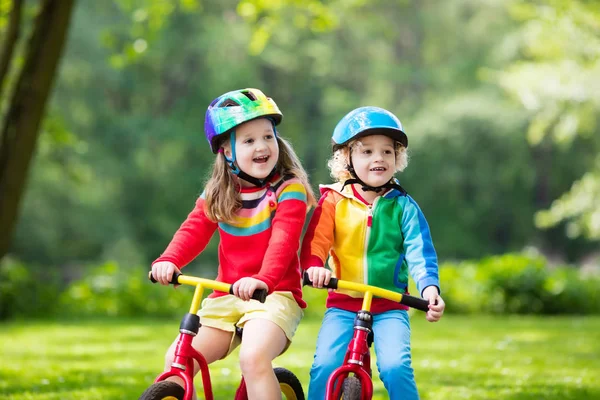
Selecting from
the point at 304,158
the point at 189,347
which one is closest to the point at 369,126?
the point at 189,347

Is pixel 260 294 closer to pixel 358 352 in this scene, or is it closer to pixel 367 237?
pixel 358 352

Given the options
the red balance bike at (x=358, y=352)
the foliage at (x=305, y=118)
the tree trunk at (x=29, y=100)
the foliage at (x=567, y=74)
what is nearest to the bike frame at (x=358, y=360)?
the red balance bike at (x=358, y=352)

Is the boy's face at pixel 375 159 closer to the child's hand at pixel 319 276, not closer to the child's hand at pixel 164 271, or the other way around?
the child's hand at pixel 319 276

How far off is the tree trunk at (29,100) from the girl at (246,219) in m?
6.36

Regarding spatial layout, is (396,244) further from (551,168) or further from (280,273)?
(551,168)

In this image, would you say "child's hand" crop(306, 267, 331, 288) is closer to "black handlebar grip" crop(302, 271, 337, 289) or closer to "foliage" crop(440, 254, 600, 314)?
"black handlebar grip" crop(302, 271, 337, 289)

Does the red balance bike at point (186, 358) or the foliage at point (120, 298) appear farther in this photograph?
the foliage at point (120, 298)

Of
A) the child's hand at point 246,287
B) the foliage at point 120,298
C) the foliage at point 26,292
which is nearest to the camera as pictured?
the child's hand at point 246,287

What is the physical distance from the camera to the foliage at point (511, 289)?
52.9 feet

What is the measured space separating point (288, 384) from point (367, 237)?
964mm

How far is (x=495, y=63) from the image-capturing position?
107ft

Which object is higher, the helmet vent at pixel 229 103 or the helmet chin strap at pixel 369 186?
the helmet vent at pixel 229 103

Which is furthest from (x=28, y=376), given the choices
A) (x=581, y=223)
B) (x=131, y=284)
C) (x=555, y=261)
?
(x=555, y=261)

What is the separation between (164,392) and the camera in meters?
3.80
